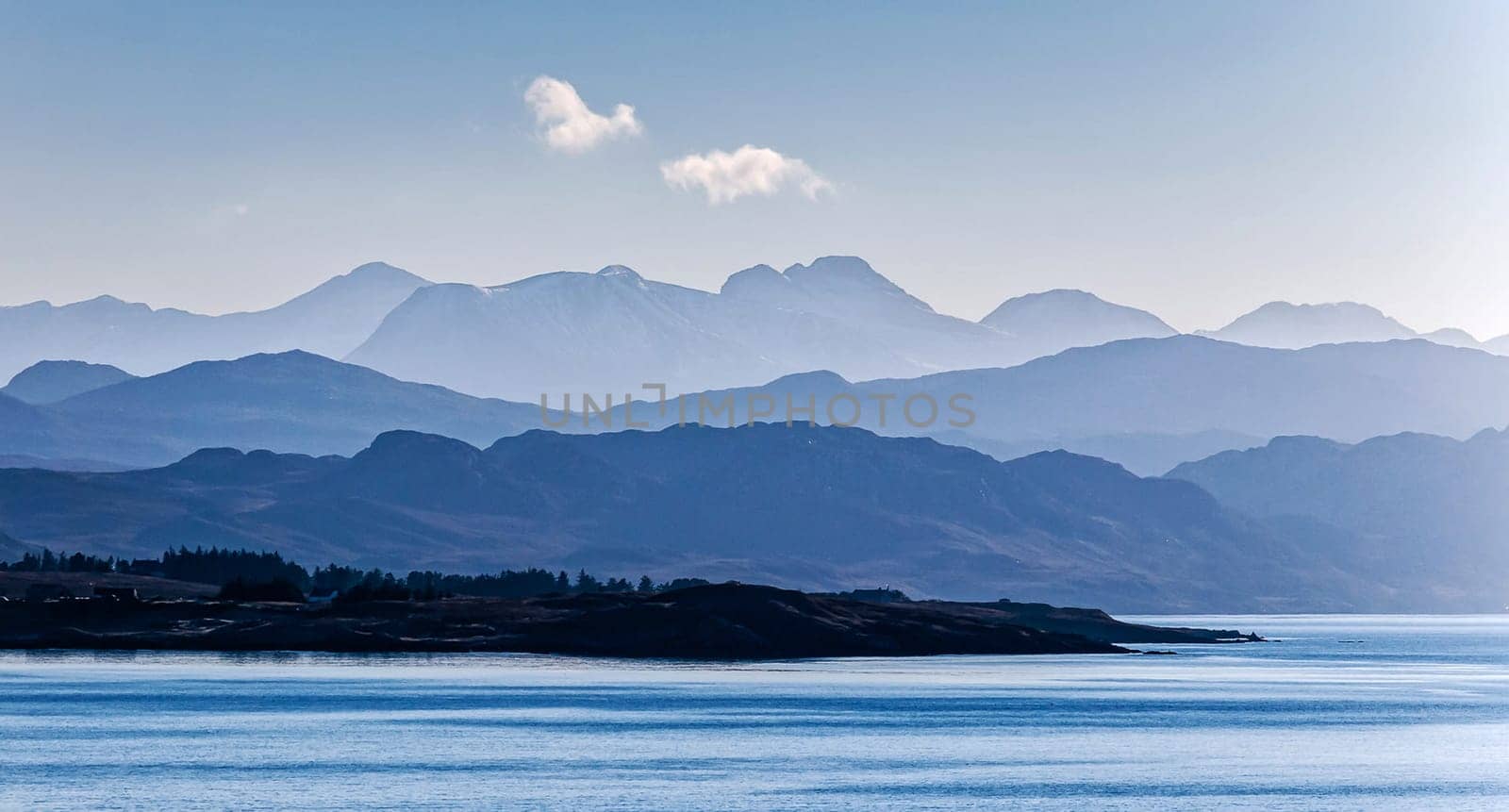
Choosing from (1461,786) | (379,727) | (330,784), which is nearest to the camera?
(330,784)

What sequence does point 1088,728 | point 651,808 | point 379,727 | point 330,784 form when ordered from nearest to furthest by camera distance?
point 651,808, point 330,784, point 379,727, point 1088,728

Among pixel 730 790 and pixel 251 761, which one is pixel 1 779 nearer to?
pixel 251 761

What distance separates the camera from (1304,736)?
181m

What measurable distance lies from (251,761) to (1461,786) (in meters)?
76.9

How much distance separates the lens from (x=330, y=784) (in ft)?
431

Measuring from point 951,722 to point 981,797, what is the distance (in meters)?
54.2

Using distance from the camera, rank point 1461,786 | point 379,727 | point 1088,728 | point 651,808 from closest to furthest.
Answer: point 651,808
point 1461,786
point 379,727
point 1088,728

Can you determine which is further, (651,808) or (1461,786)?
(1461,786)

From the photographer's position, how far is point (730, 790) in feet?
434

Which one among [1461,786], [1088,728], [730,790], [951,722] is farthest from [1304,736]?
[730,790]

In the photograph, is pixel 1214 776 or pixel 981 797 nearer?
pixel 981 797

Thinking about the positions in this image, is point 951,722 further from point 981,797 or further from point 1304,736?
point 981,797

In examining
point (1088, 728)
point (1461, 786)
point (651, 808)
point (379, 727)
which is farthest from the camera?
point (1088, 728)

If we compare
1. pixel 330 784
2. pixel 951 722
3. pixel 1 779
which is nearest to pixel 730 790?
pixel 330 784
